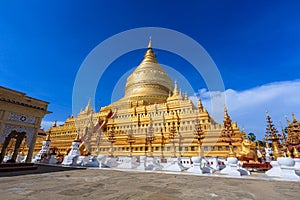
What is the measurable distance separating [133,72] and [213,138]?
2558 centimetres

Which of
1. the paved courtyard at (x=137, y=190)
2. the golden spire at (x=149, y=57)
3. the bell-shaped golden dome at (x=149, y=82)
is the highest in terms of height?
the golden spire at (x=149, y=57)

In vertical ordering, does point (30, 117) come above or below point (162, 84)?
below

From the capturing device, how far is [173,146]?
17906 millimetres

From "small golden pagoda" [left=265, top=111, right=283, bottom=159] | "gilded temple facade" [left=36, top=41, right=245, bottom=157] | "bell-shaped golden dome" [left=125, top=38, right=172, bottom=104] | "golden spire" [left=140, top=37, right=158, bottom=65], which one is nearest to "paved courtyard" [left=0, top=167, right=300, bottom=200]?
"small golden pagoda" [left=265, top=111, right=283, bottom=159]

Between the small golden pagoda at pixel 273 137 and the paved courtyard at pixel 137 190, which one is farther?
the small golden pagoda at pixel 273 137

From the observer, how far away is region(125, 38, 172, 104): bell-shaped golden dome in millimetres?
31081

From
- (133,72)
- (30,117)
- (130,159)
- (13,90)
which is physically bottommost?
A: (130,159)

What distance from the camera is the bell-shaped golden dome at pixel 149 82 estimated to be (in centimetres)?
3108

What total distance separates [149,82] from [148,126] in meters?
12.7

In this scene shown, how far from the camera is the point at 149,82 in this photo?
32.9 m

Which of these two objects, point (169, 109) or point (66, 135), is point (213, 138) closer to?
point (169, 109)

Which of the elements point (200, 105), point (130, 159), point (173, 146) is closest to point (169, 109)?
point (200, 105)

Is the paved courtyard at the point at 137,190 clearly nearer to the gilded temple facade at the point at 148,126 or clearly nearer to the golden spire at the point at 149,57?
the gilded temple facade at the point at 148,126

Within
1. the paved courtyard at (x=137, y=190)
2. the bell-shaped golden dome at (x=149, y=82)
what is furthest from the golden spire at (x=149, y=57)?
the paved courtyard at (x=137, y=190)
